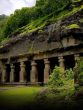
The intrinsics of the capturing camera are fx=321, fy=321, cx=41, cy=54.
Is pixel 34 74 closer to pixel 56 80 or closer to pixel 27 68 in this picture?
→ pixel 27 68

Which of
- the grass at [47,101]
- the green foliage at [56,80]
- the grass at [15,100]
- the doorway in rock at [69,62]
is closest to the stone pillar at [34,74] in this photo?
the doorway in rock at [69,62]

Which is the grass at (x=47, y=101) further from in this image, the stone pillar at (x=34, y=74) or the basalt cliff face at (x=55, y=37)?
the stone pillar at (x=34, y=74)

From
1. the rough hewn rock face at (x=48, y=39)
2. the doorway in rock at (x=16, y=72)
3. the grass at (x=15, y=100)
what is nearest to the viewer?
the grass at (x=15, y=100)

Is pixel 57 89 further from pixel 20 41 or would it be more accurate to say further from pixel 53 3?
pixel 53 3

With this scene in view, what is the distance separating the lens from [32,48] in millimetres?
55031

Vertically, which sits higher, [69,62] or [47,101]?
[69,62]

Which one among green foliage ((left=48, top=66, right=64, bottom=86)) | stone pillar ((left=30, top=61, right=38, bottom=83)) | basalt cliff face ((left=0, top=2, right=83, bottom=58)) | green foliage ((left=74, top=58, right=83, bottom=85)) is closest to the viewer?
green foliage ((left=74, top=58, right=83, bottom=85))

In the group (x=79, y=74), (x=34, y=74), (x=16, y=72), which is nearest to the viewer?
(x=79, y=74)

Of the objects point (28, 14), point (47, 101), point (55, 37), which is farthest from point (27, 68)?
point (47, 101)

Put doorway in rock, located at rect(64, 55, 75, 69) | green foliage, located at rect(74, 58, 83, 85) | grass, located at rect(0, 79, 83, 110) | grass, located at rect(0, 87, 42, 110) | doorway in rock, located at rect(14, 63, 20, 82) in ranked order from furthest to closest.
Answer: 1. doorway in rock, located at rect(14, 63, 20, 82)
2. doorway in rock, located at rect(64, 55, 75, 69)
3. green foliage, located at rect(74, 58, 83, 85)
4. grass, located at rect(0, 87, 42, 110)
5. grass, located at rect(0, 79, 83, 110)

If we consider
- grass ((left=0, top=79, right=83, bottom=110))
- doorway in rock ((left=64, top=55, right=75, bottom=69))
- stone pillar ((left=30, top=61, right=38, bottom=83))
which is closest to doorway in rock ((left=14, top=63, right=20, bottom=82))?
stone pillar ((left=30, top=61, right=38, bottom=83))

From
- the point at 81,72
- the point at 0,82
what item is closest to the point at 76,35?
the point at 81,72

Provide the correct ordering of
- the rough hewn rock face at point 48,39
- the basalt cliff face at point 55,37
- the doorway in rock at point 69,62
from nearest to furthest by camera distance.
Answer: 1. the basalt cliff face at point 55,37
2. the rough hewn rock face at point 48,39
3. the doorway in rock at point 69,62

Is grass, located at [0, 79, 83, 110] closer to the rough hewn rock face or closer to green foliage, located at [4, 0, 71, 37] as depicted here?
the rough hewn rock face
